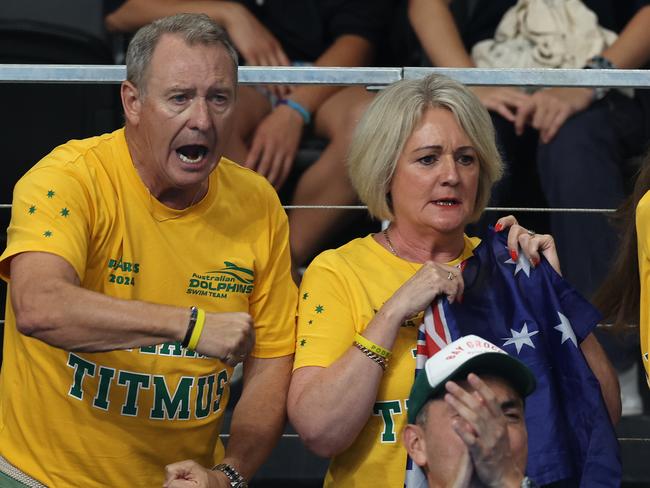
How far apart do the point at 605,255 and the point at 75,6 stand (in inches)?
86.7

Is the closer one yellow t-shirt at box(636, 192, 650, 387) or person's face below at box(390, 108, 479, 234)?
yellow t-shirt at box(636, 192, 650, 387)

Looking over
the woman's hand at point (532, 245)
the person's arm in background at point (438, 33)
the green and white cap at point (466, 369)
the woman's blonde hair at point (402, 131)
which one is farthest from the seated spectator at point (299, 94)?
the green and white cap at point (466, 369)

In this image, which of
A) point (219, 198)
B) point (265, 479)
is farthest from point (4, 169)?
point (265, 479)

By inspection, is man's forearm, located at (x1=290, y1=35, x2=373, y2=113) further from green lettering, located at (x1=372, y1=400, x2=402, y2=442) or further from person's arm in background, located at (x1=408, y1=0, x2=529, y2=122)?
green lettering, located at (x1=372, y1=400, x2=402, y2=442)

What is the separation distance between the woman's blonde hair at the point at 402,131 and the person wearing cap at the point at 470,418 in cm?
91

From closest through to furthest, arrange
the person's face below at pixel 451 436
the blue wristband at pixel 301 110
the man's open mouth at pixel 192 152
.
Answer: the person's face below at pixel 451 436 → the man's open mouth at pixel 192 152 → the blue wristband at pixel 301 110

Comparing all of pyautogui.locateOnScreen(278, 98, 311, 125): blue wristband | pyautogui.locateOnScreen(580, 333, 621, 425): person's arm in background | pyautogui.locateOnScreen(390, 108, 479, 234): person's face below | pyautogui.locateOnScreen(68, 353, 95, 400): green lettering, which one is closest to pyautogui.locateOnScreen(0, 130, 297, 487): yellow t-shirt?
pyautogui.locateOnScreen(68, 353, 95, 400): green lettering

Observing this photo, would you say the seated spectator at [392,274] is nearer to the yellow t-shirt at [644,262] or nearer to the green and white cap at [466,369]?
the yellow t-shirt at [644,262]

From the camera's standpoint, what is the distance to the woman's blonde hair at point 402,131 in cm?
345

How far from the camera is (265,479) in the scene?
443 cm

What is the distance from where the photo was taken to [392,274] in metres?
3.41

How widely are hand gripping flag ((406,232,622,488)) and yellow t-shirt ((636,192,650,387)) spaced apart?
154mm

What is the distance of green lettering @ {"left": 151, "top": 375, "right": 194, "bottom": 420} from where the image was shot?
3.26 metres

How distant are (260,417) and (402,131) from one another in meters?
0.82
